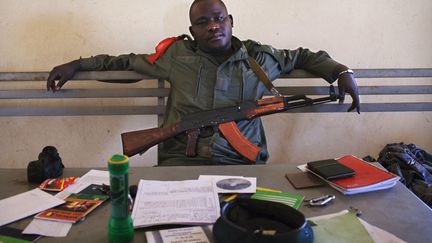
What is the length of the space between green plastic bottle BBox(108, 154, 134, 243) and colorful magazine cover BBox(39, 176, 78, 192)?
1.17 feet

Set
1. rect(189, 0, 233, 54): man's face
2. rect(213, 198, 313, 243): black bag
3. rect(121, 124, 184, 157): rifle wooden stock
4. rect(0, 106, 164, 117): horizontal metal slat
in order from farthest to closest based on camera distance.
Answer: rect(0, 106, 164, 117): horizontal metal slat, rect(189, 0, 233, 54): man's face, rect(121, 124, 184, 157): rifle wooden stock, rect(213, 198, 313, 243): black bag

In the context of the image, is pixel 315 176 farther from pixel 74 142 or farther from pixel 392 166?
pixel 74 142

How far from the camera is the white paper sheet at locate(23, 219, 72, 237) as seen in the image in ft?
2.94

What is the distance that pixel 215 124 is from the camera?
160 cm

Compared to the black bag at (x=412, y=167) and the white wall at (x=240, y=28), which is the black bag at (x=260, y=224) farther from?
the white wall at (x=240, y=28)

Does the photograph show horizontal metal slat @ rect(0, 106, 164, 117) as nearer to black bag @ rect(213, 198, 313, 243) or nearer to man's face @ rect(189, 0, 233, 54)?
man's face @ rect(189, 0, 233, 54)

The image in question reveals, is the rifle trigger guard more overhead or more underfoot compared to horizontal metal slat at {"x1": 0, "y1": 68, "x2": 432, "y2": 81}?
more underfoot

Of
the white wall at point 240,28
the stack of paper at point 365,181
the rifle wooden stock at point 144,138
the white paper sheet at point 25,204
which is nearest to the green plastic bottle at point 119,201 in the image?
the white paper sheet at point 25,204

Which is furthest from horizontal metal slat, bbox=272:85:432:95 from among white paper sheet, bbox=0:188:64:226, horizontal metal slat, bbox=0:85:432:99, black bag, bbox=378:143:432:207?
white paper sheet, bbox=0:188:64:226

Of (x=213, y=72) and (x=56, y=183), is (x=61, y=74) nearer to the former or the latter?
(x=213, y=72)

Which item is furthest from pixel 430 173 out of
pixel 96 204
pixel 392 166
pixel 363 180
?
pixel 96 204

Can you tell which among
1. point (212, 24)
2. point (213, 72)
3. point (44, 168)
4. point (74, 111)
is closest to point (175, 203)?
point (44, 168)

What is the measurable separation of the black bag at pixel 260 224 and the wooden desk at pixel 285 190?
0.17 metres

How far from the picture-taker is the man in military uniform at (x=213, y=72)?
165 centimetres
